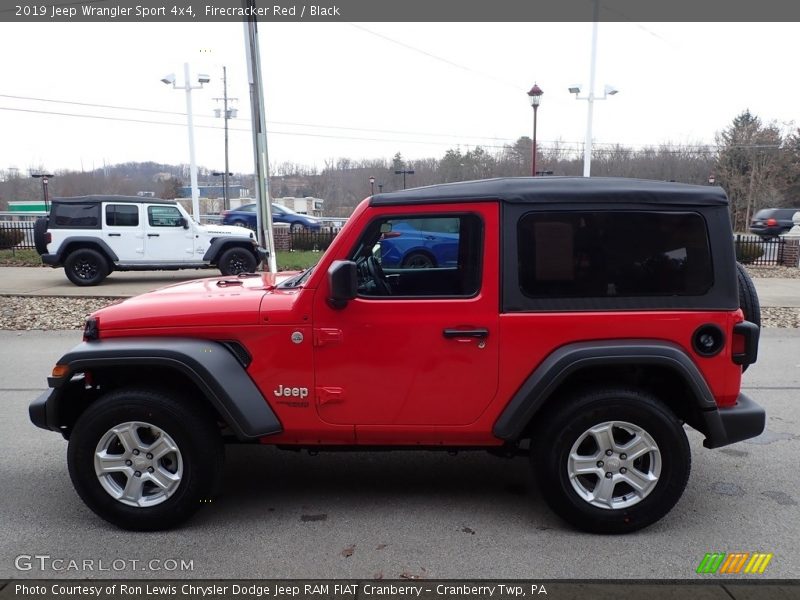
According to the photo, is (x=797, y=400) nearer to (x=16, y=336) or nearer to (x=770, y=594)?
(x=770, y=594)

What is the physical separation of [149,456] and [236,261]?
38.7 ft

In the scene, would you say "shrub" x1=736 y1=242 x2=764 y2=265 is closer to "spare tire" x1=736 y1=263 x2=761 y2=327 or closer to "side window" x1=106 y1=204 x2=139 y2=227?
"side window" x1=106 y1=204 x2=139 y2=227

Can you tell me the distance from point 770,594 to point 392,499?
6.62ft

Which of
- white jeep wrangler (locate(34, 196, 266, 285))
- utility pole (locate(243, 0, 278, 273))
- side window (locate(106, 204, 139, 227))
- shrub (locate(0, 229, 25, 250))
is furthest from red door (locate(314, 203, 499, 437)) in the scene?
shrub (locate(0, 229, 25, 250))

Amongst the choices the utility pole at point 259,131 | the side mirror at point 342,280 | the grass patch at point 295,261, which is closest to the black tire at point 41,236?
the utility pole at point 259,131

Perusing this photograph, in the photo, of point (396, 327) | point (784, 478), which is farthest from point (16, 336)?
point (784, 478)

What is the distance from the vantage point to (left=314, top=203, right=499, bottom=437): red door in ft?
11.1

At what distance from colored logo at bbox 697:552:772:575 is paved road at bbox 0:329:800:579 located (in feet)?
0.14

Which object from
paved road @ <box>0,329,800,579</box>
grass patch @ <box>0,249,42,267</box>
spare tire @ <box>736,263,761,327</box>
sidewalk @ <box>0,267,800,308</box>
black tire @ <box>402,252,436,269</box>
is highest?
black tire @ <box>402,252,436,269</box>

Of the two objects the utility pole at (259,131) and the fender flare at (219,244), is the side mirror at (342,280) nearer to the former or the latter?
the utility pole at (259,131)

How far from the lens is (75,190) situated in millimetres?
61875

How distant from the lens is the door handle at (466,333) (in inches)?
132

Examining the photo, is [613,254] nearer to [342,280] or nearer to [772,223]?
[342,280]

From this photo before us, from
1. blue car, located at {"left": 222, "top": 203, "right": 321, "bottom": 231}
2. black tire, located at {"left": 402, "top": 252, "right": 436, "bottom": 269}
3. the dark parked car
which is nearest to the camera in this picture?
black tire, located at {"left": 402, "top": 252, "right": 436, "bottom": 269}
